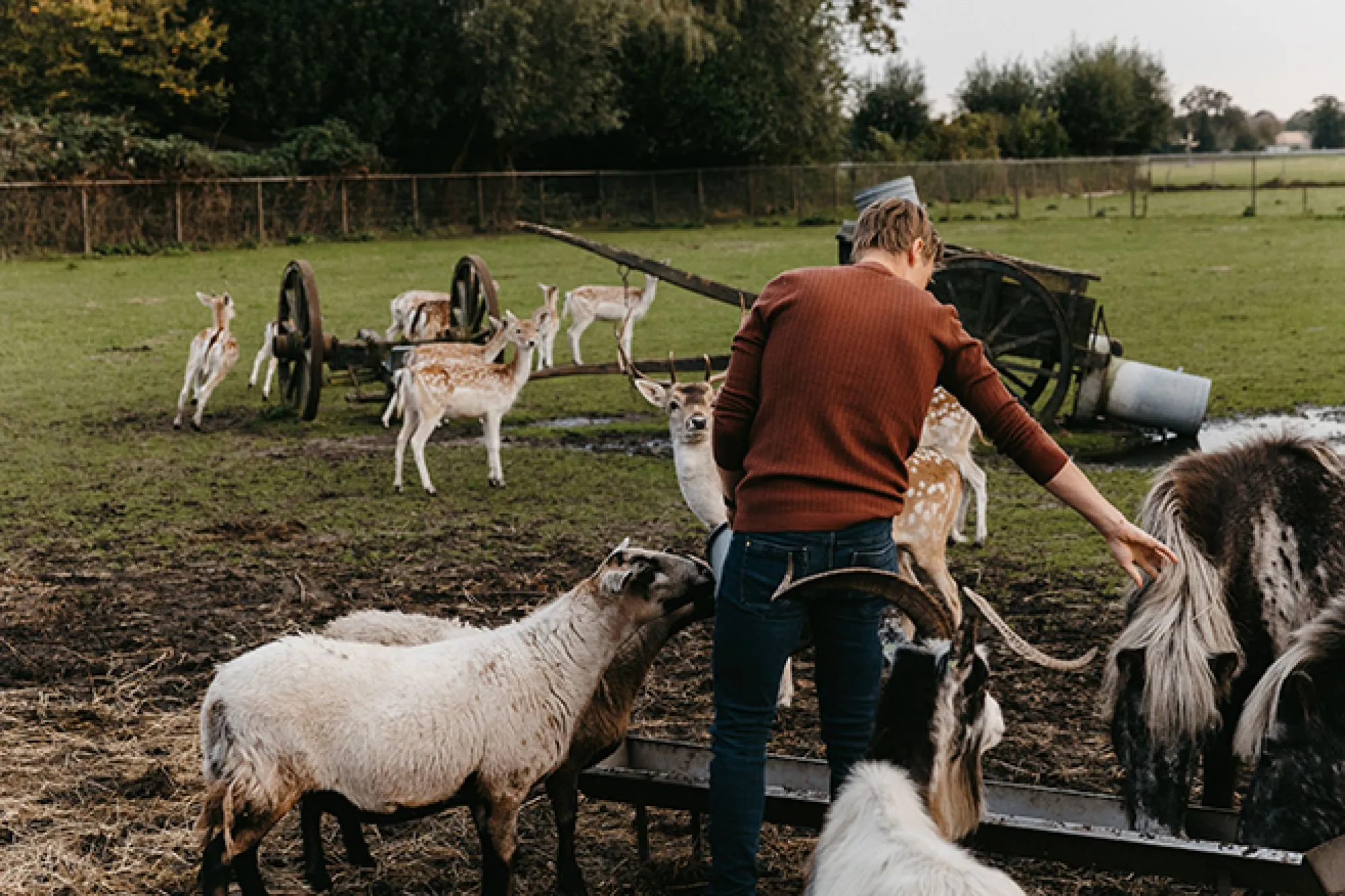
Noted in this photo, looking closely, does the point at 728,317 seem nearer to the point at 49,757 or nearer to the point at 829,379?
the point at 49,757

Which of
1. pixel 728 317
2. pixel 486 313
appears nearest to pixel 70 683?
pixel 486 313

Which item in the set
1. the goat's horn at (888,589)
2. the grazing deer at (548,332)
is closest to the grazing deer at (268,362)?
the grazing deer at (548,332)

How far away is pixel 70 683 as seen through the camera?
23.3ft

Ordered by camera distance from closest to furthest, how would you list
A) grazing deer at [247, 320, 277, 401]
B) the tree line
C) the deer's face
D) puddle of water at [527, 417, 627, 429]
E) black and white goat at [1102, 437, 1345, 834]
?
black and white goat at [1102, 437, 1345, 834]
the deer's face
puddle of water at [527, 417, 627, 429]
grazing deer at [247, 320, 277, 401]
the tree line

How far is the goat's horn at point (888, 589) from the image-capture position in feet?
12.1

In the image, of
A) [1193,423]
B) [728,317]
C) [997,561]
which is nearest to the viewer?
[997,561]

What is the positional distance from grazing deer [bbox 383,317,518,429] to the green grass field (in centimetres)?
70

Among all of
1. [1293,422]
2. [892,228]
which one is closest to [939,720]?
[892,228]

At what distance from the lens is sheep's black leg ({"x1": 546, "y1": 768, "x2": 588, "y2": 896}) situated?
4965mm

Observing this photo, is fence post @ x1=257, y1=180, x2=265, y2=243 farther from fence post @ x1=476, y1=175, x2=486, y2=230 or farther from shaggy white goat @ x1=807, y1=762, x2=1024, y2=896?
shaggy white goat @ x1=807, y1=762, x2=1024, y2=896

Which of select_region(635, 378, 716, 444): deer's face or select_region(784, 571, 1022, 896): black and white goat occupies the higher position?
select_region(635, 378, 716, 444): deer's face

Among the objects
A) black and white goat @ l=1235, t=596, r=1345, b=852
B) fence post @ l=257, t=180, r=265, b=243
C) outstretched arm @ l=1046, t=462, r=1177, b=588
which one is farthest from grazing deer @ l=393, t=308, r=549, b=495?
fence post @ l=257, t=180, r=265, b=243

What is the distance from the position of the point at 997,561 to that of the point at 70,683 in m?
5.51

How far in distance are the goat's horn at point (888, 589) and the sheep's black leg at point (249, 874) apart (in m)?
2.16
